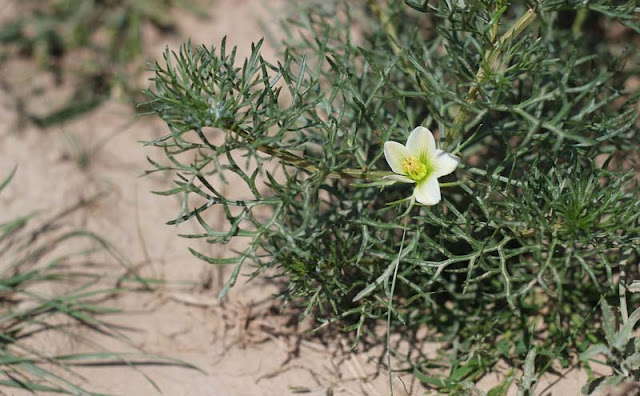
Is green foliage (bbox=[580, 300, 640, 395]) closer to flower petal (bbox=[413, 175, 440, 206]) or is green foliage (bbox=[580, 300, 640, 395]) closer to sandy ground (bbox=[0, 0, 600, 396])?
sandy ground (bbox=[0, 0, 600, 396])

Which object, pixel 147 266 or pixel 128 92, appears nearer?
pixel 147 266

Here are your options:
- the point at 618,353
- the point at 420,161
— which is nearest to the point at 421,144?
the point at 420,161

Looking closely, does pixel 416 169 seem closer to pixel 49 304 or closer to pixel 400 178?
pixel 400 178

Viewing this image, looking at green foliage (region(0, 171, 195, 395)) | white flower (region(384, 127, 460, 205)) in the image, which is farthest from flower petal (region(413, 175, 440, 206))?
green foliage (region(0, 171, 195, 395))

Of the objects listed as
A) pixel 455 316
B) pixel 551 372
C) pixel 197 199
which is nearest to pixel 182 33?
pixel 197 199

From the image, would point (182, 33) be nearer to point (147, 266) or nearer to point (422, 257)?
point (147, 266)
